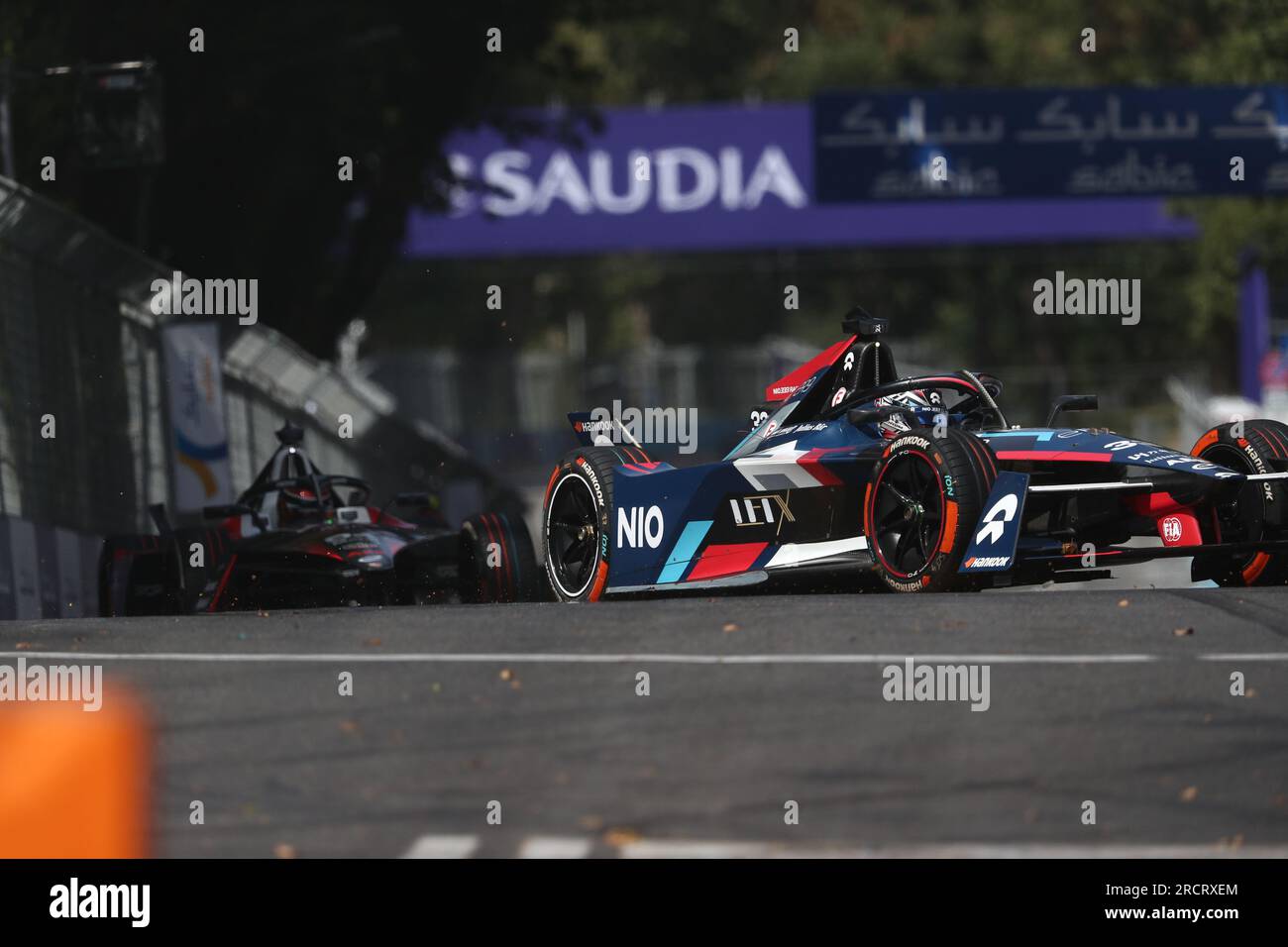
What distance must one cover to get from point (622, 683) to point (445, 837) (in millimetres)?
1935

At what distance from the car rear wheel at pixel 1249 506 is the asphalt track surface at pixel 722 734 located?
108 centimetres

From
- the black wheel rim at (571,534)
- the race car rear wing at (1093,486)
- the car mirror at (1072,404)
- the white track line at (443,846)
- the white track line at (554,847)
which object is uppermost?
the car mirror at (1072,404)

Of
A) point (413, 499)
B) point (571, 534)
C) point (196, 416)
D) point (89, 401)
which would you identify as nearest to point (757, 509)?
point (571, 534)

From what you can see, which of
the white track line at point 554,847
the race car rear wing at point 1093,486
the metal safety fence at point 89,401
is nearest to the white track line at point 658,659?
the race car rear wing at point 1093,486

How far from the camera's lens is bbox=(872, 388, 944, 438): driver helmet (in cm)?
1247

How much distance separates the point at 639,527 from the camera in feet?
41.8

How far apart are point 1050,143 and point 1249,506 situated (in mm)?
24881

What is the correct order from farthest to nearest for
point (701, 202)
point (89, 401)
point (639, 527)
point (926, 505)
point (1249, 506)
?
point (701, 202) < point (89, 401) < point (639, 527) < point (1249, 506) < point (926, 505)

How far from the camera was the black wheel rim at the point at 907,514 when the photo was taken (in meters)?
11.5

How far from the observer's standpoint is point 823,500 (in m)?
12.3

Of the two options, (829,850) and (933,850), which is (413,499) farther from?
(933,850)

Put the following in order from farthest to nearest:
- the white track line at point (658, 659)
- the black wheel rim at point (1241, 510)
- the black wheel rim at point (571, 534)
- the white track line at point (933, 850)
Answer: the black wheel rim at point (571, 534)
the black wheel rim at point (1241, 510)
the white track line at point (658, 659)
the white track line at point (933, 850)

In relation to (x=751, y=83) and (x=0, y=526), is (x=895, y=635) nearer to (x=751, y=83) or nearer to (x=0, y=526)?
(x=0, y=526)

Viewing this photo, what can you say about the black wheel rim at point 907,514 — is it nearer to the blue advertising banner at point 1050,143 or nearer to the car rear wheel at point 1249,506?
the car rear wheel at point 1249,506
